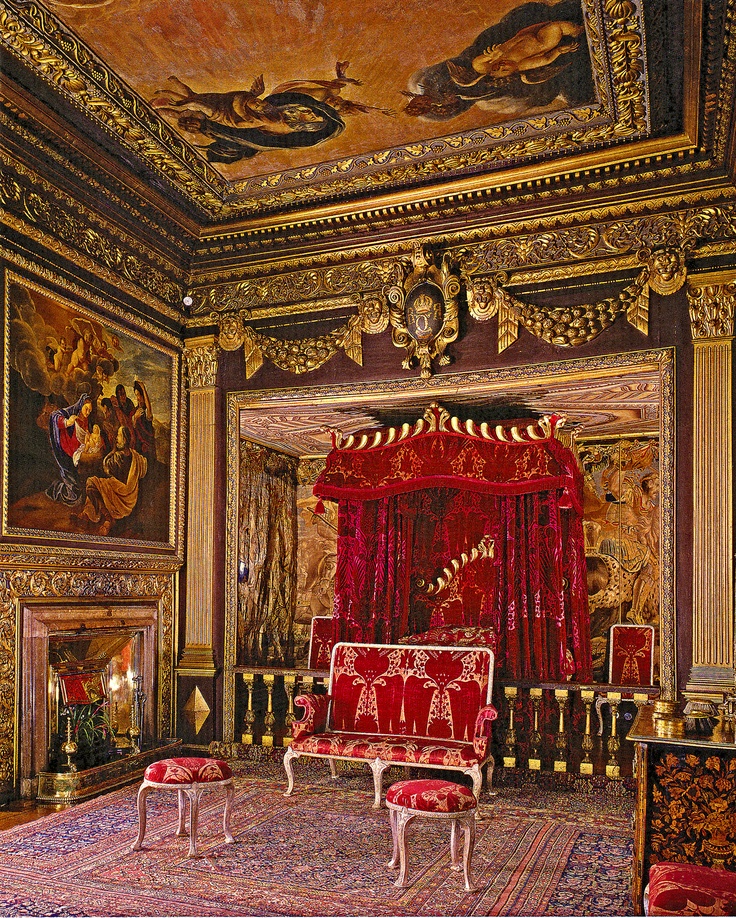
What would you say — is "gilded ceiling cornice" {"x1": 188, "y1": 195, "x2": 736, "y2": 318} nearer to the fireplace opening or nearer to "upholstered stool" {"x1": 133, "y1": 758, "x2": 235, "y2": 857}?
the fireplace opening

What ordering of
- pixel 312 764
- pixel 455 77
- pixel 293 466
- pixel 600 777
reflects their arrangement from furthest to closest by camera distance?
1. pixel 293 466
2. pixel 312 764
3. pixel 600 777
4. pixel 455 77

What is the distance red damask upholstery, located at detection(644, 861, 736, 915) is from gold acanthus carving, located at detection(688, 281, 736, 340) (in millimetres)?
4157

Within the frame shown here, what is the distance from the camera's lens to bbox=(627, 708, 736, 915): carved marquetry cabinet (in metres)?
3.82

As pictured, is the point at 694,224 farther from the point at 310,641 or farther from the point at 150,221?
the point at 310,641

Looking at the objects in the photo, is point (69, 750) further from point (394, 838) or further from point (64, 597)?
point (394, 838)

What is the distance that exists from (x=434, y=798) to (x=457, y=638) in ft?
10.2

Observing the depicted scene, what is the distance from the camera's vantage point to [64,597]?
626 cm

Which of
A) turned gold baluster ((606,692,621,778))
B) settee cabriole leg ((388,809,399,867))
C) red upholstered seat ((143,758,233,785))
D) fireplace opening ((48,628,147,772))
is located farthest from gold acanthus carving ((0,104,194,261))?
turned gold baluster ((606,692,621,778))

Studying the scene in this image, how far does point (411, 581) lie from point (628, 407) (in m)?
2.66

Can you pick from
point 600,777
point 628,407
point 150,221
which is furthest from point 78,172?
point 600,777

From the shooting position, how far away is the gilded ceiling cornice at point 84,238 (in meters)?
5.98

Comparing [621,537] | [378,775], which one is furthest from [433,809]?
[621,537]

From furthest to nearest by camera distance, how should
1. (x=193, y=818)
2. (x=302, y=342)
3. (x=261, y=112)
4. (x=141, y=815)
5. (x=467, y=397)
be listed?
(x=302, y=342) → (x=467, y=397) → (x=261, y=112) → (x=141, y=815) → (x=193, y=818)

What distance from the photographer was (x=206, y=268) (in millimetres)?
7957
